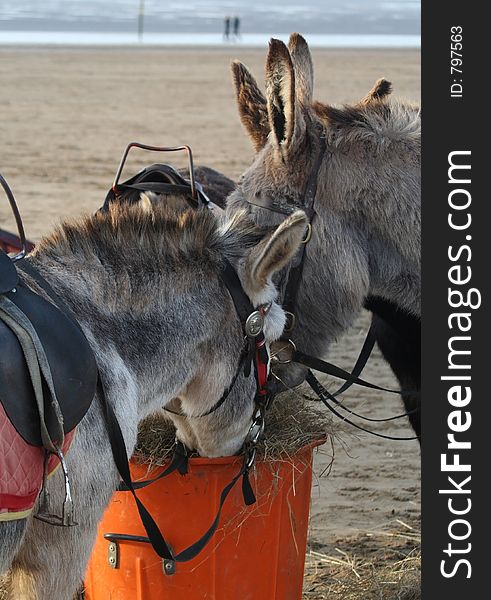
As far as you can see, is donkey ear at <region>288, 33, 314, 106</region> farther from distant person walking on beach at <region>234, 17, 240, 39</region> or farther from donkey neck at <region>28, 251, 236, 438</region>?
distant person walking on beach at <region>234, 17, 240, 39</region>

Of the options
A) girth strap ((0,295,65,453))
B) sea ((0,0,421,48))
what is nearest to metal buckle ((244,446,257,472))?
girth strap ((0,295,65,453))

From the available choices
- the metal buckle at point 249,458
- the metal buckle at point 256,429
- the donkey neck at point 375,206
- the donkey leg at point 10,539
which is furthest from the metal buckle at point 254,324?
the donkey leg at point 10,539

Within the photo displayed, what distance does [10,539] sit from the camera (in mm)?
2332

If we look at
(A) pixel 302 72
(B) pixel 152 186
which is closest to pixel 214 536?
(B) pixel 152 186

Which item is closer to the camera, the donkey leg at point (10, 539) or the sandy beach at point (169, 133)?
the donkey leg at point (10, 539)

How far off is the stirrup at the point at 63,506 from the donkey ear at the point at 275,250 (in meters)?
0.77

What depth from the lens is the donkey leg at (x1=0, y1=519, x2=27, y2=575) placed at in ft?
7.57

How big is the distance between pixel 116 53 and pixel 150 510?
28001mm

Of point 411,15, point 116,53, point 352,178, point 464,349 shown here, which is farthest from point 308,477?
point 411,15

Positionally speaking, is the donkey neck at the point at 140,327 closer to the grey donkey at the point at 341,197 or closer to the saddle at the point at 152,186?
the grey donkey at the point at 341,197

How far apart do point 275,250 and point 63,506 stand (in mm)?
877

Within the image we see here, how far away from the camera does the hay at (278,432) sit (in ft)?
10.8

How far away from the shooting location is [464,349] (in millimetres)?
3387

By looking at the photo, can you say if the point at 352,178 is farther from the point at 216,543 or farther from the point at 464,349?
the point at 216,543
